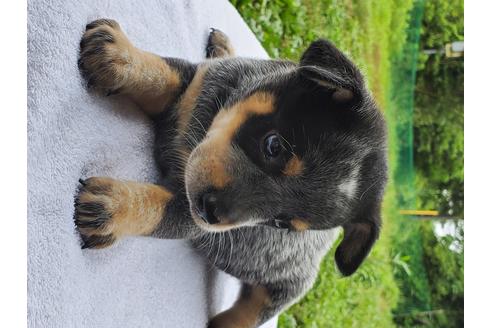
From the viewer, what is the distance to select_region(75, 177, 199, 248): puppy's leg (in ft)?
3.52

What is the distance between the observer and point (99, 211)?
1075 mm

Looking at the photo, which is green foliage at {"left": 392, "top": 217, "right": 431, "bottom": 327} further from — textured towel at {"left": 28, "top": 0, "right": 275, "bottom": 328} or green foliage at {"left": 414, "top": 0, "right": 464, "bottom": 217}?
textured towel at {"left": 28, "top": 0, "right": 275, "bottom": 328}

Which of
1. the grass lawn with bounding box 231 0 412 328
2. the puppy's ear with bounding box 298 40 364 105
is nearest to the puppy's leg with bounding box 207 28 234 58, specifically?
the grass lawn with bounding box 231 0 412 328

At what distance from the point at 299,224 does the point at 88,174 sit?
512 mm

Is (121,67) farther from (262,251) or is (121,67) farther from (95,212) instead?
(262,251)

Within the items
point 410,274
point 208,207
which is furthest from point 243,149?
point 410,274

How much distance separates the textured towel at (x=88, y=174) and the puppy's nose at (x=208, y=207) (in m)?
0.24

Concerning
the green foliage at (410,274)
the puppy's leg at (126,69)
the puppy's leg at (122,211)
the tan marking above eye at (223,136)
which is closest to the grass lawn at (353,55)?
the green foliage at (410,274)

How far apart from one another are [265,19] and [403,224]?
4.95 ft

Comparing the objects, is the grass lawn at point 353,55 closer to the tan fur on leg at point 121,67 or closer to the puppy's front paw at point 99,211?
the tan fur on leg at point 121,67

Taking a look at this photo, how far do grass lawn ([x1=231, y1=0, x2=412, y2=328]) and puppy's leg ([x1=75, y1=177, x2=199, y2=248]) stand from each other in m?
0.64

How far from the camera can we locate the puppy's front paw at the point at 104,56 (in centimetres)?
115
